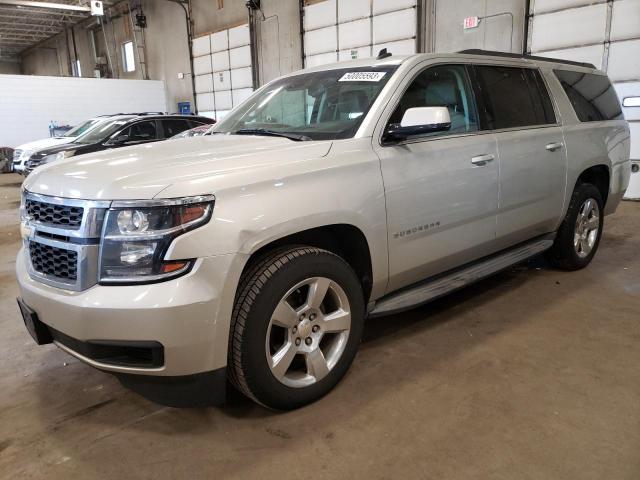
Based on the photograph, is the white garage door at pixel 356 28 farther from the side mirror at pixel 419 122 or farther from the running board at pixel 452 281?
the side mirror at pixel 419 122

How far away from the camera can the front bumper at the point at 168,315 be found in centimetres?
179

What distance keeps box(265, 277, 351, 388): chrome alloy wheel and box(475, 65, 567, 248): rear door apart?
4.67 feet

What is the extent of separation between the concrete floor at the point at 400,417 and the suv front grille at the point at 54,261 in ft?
2.49

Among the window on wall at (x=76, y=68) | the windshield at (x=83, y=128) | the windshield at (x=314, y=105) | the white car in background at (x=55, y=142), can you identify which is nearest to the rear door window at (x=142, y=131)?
the white car in background at (x=55, y=142)

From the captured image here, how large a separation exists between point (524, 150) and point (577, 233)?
1.26m

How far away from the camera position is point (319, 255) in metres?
2.22

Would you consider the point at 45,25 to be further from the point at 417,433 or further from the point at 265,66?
the point at 417,433

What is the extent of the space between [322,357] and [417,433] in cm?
54

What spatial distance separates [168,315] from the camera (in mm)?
1787

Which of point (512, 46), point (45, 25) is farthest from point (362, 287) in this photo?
point (45, 25)

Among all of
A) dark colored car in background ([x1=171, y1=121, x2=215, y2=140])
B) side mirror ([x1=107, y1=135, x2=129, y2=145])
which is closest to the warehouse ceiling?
side mirror ([x1=107, y1=135, x2=129, y2=145])

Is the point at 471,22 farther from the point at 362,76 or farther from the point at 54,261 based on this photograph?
the point at 54,261

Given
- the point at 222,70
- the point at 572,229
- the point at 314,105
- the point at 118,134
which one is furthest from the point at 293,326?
the point at 222,70

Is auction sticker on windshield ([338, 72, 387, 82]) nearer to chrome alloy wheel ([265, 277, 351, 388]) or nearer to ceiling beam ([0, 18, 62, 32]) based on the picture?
chrome alloy wheel ([265, 277, 351, 388])
